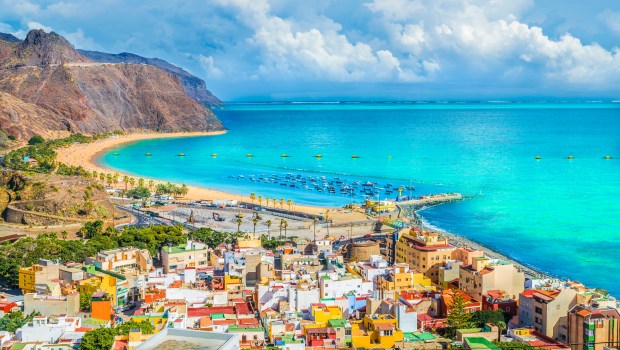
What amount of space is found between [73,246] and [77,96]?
130707mm

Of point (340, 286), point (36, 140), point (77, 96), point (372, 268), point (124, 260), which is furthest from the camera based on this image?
point (77, 96)

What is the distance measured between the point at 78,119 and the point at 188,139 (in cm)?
2447

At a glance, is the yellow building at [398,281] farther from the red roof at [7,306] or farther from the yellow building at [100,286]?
the red roof at [7,306]

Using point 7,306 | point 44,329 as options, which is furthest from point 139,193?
point 44,329

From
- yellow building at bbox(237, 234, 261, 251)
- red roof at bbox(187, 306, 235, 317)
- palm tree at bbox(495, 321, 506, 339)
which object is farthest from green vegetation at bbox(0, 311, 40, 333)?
palm tree at bbox(495, 321, 506, 339)

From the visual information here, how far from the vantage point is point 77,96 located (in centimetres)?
17012

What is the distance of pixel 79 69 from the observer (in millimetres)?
185000

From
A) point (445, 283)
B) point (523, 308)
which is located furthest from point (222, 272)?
point (523, 308)

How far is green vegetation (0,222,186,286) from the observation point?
4281 centimetres

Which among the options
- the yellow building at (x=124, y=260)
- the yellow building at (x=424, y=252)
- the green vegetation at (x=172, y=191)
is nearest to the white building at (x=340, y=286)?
the yellow building at (x=424, y=252)

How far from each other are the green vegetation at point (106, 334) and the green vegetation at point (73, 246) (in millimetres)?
14345

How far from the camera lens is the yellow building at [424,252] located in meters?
43.3

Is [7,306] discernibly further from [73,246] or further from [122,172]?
[122,172]

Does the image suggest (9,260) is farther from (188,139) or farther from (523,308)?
(188,139)
